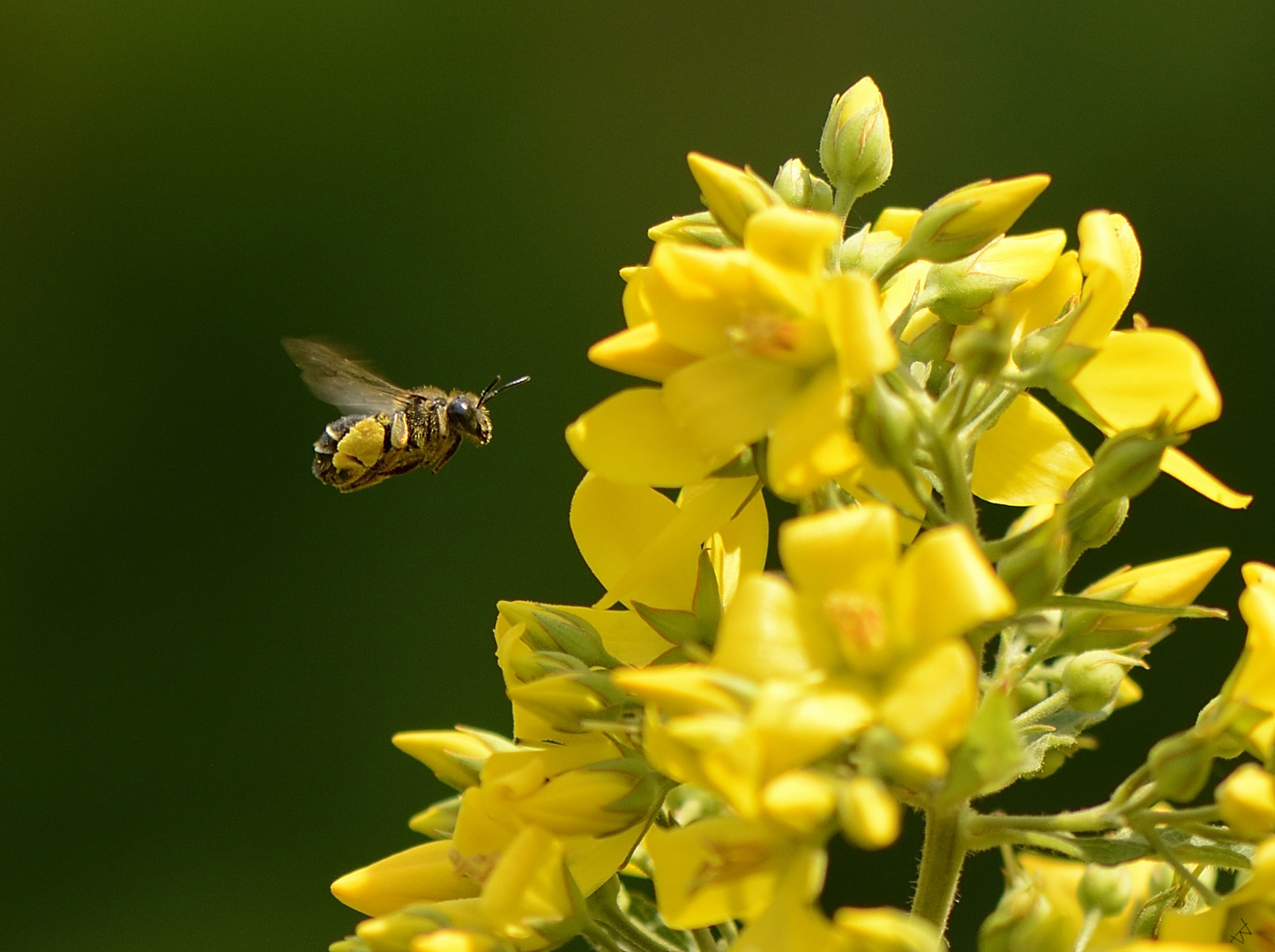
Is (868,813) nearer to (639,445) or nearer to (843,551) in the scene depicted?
(843,551)

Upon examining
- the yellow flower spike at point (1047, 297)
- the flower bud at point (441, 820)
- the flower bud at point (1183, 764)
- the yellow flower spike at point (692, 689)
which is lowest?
the flower bud at point (1183, 764)

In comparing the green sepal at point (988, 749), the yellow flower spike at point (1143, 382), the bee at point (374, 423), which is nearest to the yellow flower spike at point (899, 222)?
the yellow flower spike at point (1143, 382)

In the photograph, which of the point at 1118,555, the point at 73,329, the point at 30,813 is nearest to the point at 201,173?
the point at 73,329

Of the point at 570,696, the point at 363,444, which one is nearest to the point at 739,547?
the point at 570,696

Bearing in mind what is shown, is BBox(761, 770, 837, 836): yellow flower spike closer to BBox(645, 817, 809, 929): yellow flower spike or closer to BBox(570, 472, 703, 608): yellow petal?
BBox(645, 817, 809, 929): yellow flower spike

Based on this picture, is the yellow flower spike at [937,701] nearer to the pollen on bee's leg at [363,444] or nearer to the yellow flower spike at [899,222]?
the yellow flower spike at [899,222]

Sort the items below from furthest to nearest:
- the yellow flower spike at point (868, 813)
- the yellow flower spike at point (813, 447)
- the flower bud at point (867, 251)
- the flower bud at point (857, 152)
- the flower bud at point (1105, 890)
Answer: the flower bud at point (857, 152) < the flower bud at point (867, 251) < the flower bud at point (1105, 890) < the yellow flower spike at point (813, 447) < the yellow flower spike at point (868, 813)

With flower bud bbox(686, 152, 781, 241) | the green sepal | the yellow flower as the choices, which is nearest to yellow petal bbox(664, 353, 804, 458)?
the yellow flower
